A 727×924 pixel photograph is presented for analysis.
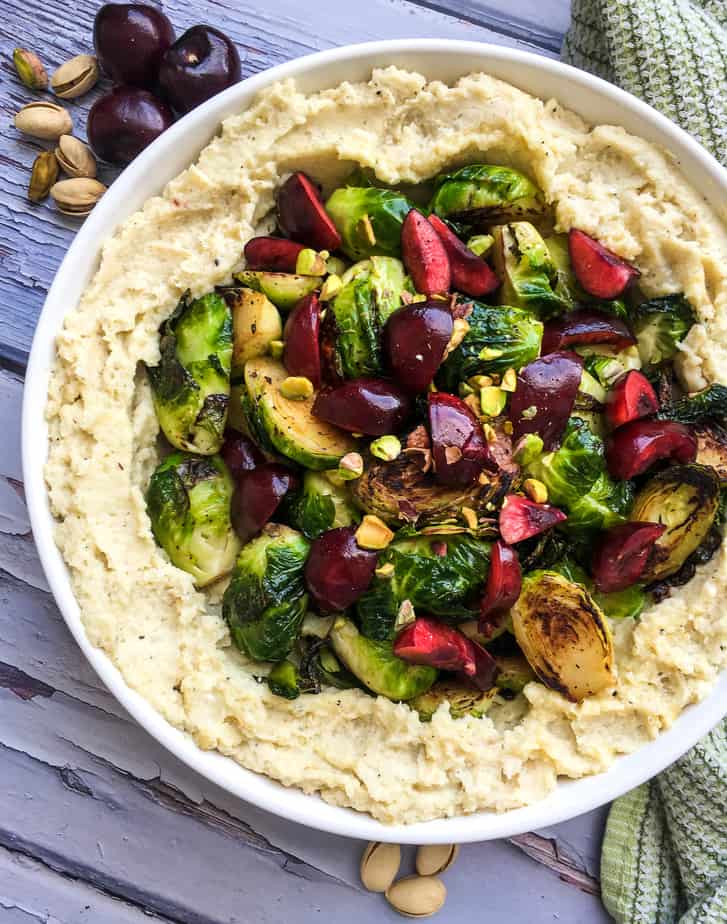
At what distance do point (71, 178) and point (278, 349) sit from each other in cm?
110

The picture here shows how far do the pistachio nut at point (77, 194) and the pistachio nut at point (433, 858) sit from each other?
2.58m

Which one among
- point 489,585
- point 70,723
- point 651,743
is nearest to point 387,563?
point 489,585

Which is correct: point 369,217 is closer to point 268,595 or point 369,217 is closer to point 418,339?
point 418,339

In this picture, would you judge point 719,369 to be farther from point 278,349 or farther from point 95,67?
point 95,67

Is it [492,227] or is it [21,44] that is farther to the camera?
[21,44]

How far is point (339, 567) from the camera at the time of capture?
2.57 meters

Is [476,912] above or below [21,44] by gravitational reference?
below

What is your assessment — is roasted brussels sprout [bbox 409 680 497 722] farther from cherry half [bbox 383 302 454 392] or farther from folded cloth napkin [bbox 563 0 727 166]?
folded cloth napkin [bbox 563 0 727 166]

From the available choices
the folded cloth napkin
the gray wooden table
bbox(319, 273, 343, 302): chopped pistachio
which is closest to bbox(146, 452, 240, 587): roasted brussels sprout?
bbox(319, 273, 343, 302): chopped pistachio

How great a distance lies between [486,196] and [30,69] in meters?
1.73

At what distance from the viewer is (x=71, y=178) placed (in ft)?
10.3

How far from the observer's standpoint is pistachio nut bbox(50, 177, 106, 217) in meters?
3.06

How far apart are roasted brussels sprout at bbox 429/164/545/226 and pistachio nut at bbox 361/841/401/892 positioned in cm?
220

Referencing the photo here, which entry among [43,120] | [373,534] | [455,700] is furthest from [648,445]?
[43,120]
